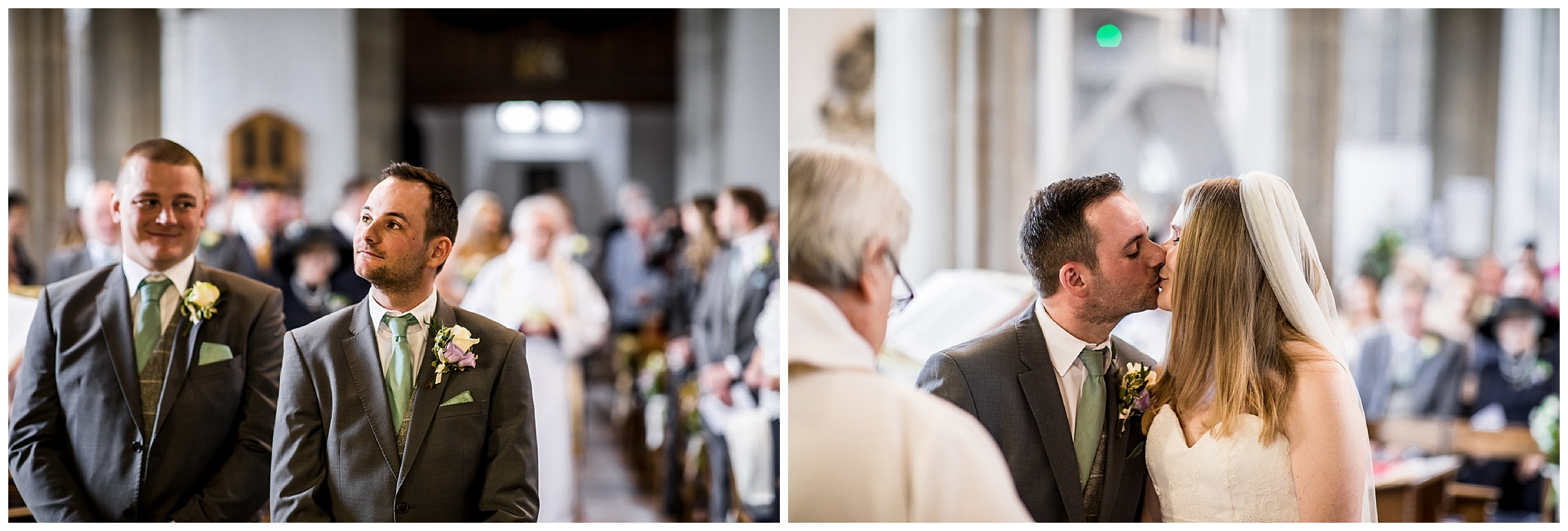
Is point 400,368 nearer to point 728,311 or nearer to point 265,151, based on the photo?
point 728,311

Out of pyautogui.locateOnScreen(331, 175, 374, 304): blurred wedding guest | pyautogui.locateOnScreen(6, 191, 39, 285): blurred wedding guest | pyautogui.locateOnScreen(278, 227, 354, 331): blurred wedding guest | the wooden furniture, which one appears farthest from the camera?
pyautogui.locateOnScreen(6, 191, 39, 285): blurred wedding guest

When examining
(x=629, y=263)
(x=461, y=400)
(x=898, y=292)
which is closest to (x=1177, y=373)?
(x=898, y=292)

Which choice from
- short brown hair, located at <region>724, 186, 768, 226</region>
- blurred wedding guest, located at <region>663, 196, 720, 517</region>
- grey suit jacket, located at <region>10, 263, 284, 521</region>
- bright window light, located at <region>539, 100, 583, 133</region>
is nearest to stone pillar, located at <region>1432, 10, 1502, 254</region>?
blurred wedding guest, located at <region>663, 196, 720, 517</region>

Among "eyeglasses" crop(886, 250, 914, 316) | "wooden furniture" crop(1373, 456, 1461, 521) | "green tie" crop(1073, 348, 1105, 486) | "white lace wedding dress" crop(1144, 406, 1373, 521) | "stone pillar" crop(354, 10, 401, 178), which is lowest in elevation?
"wooden furniture" crop(1373, 456, 1461, 521)

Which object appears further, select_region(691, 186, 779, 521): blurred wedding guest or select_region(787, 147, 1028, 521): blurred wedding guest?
select_region(691, 186, 779, 521): blurred wedding guest

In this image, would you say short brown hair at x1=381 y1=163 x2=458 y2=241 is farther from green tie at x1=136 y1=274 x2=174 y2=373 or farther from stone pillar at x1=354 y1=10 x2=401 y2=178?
stone pillar at x1=354 y1=10 x2=401 y2=178

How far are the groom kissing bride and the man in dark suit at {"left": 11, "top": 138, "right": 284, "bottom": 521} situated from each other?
4.90ft

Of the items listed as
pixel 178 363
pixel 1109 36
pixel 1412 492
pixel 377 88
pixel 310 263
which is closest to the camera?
pixel 178 363

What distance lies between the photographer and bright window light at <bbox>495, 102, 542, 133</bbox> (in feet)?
66.9

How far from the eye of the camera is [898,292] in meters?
2.40

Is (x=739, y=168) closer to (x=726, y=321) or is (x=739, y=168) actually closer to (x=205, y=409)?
(x=726, y=321)

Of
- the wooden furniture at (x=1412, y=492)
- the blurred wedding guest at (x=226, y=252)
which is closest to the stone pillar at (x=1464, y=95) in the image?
the wooden furniture at (x=1412, y=492)

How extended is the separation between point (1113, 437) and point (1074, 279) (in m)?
0.36

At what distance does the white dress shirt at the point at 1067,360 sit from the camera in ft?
7.99
